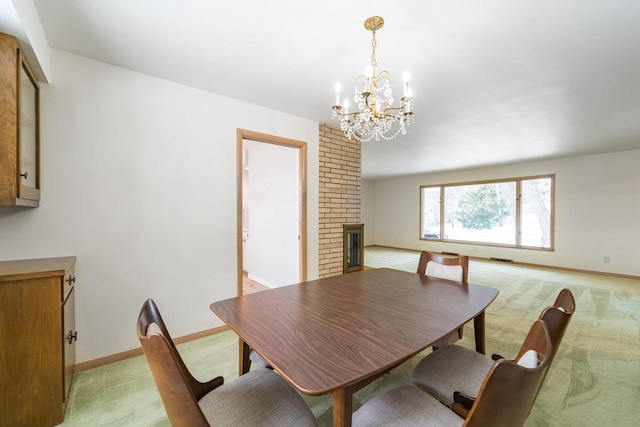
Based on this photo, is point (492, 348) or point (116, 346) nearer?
point (116, 346)

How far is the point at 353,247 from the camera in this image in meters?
3.91

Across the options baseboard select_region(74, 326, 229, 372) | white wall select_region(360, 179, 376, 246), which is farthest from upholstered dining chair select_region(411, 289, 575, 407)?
white wall select_region(360, 179, 376, 246)

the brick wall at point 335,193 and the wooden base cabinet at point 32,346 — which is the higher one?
the brick wall at point 335,193

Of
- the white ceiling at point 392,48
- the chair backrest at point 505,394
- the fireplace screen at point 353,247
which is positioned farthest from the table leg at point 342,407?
the fireplace screen at point 353,247

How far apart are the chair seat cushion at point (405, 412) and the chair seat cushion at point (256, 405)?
0.22 meters

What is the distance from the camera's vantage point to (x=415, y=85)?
246cm

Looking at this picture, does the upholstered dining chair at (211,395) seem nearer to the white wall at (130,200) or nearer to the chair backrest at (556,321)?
the chair backrest at (556,321)

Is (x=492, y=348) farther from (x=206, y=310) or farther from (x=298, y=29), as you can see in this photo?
(x=298, y=29)

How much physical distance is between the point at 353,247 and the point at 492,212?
4.91 meters

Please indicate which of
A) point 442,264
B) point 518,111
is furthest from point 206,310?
point 518,111

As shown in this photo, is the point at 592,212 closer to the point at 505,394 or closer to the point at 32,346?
the point at 505,394

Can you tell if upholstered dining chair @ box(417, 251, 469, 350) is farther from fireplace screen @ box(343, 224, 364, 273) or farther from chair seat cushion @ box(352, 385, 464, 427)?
fireplace screen @ box(343, 224, 364, 273)

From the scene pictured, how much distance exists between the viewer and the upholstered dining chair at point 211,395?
0.70 metres

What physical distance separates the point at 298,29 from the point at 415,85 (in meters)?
1.29
